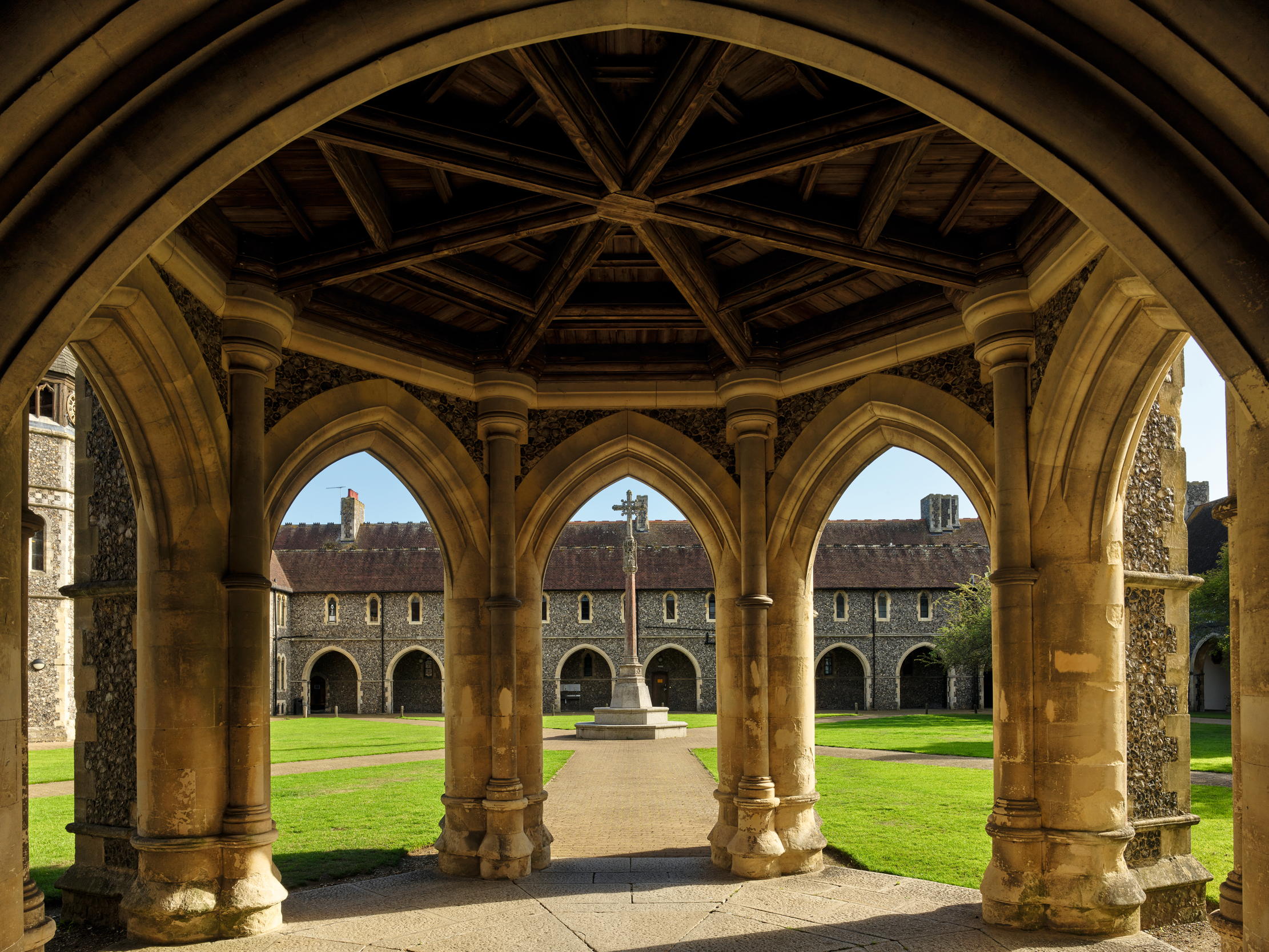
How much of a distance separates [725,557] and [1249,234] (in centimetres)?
584

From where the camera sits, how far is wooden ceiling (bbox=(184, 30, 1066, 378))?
15.9 ft

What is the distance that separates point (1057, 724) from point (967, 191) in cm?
298

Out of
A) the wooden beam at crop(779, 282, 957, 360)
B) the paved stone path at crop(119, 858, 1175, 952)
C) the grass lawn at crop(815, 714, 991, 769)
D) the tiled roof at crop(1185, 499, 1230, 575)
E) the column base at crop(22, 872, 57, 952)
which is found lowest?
the grass lawn at crop(815, 714, 991, 769)

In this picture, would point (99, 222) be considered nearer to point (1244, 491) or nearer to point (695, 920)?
point (1244, 491)

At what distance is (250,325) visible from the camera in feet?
20.5

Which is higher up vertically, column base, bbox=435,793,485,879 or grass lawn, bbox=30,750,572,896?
column base, bbox=435,793,485,879

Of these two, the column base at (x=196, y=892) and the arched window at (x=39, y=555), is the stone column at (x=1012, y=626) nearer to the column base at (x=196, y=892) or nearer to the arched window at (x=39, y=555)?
the column base at (x=196, y=892)

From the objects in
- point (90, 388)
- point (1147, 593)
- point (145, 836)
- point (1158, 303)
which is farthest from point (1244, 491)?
point (90, 388)

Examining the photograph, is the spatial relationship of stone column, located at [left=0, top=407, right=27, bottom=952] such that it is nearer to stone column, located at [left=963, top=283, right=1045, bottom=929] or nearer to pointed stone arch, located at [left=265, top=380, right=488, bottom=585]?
pointed stone arch, located at [left=265, top=380, right=488, bottom=585]

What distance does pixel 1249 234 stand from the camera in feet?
9.29

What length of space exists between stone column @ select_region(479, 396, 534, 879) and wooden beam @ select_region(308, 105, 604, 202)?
2965 mm

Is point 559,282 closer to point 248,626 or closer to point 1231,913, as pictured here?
point 248,626

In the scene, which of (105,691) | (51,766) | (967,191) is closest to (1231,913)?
(967,191)

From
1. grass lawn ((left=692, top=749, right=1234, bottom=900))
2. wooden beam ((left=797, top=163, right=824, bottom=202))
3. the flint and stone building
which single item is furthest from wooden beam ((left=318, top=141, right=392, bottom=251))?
the flint and stone building
